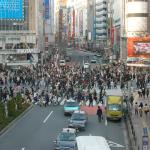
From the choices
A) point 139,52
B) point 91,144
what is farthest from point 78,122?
point 139,52

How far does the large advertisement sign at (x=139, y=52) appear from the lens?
271 ft

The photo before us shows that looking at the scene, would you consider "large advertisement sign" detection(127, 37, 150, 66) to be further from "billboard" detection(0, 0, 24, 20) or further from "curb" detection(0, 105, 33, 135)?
"curb" detection(0, 105, 33, 135)

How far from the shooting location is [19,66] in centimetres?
9088

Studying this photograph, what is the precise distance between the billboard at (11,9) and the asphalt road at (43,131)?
52993 mm

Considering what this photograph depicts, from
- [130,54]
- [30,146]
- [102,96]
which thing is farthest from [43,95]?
[130,54]

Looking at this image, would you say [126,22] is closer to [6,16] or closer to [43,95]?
[6,16]

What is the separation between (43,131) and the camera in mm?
34031

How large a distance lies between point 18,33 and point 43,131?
65230mm

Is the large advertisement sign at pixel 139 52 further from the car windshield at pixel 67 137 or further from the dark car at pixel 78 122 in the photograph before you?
the car windshield at pixel 67 137

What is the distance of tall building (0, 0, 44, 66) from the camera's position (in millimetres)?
94250

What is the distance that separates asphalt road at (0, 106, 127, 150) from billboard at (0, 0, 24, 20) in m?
53.0

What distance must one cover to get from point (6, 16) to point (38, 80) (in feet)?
111

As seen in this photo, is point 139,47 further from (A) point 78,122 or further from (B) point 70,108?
(A) point 78,122

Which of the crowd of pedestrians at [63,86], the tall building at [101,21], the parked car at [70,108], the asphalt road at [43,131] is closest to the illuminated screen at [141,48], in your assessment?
the crowd of pedestrians at [63,86]
